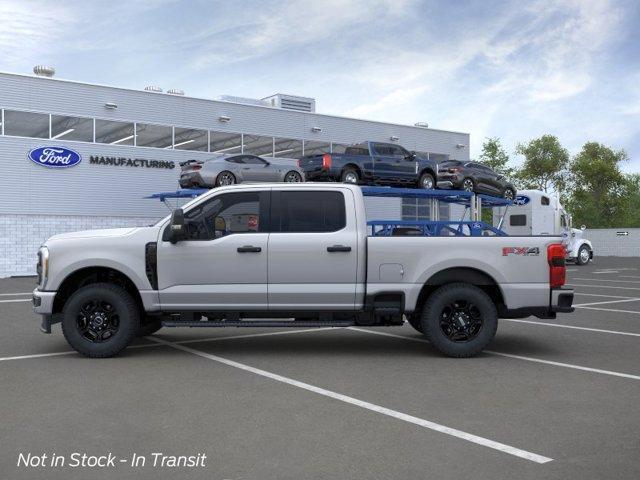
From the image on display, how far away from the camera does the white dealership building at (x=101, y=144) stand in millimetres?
28203

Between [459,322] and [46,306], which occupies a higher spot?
[46,306]

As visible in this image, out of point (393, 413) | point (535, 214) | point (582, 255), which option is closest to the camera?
point (393, 413)

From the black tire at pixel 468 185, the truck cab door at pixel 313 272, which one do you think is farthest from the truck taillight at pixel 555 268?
the black tire at pixel 468 185

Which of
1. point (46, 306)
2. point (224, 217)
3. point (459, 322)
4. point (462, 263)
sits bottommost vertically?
point (459, 322)

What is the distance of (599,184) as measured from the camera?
246ft

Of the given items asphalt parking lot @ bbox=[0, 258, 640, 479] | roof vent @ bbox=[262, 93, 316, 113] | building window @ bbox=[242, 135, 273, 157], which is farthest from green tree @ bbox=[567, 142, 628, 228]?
asphalt parking lot @ bbox=[0, 258, 640, 479]

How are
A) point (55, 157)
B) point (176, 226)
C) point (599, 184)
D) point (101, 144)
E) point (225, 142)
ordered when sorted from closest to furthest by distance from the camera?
point (176, 226) < point (55, 157) < point (101, 144) < point (225, 142) < point (599, 184)

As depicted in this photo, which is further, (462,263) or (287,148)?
(287,148)

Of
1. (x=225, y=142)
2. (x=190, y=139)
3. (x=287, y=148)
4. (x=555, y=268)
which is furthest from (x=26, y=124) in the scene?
(x=555, y=268)

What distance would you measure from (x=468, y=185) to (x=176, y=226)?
15326 millimetres

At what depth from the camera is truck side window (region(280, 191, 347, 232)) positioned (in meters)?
8.60

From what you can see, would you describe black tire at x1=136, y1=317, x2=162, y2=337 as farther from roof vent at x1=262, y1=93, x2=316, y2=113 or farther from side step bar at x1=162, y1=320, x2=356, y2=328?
roof vent at x1=262, y1=93, x2=316, y2=113

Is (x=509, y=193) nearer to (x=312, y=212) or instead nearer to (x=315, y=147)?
(x=315, y=147)

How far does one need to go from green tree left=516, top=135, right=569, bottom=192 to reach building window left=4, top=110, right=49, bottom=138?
57.9 metres
